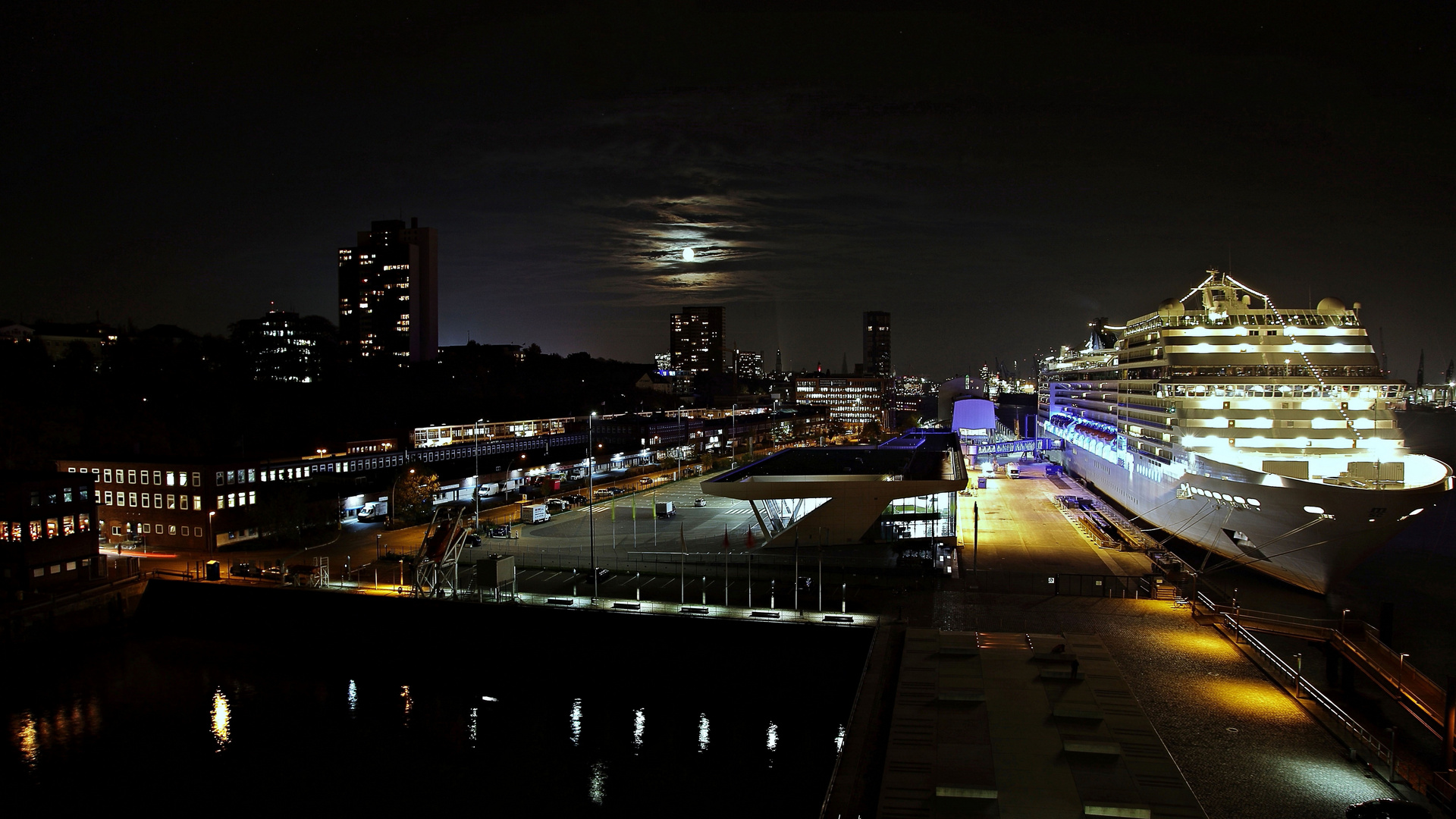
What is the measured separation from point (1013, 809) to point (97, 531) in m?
35.9

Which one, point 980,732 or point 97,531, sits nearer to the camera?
point 980,732

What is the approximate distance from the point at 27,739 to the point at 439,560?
11.2 m

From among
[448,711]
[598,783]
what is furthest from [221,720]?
[598,783]

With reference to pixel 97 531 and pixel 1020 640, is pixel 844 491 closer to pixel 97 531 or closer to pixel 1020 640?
pixel 1020 640

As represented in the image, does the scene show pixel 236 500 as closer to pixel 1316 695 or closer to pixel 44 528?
pixel 44 528

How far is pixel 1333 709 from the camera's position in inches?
587

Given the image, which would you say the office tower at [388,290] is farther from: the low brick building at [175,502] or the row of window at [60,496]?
the row of window at [60,496]

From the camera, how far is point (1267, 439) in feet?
100

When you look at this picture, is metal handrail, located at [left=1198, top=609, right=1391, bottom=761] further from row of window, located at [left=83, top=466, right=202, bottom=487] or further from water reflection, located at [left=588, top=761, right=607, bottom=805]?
row of window, located at [left=83, top=466, right=202, bottom=487]

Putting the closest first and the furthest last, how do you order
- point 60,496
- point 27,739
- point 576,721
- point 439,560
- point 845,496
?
point 27,739 → point 576,721 → point 439,560 → point 60,496 → point 845,496

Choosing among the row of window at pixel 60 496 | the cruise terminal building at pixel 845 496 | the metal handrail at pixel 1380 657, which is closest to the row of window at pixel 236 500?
the row of window at pixel 60 496

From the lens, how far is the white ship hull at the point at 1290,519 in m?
24.0

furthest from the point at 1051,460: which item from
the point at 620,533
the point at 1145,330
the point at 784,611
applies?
the point at 784,611

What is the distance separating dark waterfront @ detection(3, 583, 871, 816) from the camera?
61.3ft
